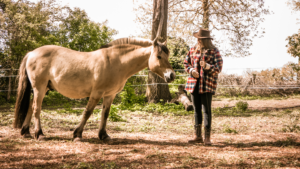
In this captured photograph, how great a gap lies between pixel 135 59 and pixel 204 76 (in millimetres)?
1350

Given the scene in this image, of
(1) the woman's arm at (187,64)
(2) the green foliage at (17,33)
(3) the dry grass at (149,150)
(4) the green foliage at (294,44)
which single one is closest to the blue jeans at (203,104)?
(1) the woman's arm at (187,64)

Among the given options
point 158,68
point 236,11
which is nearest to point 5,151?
point 158,68

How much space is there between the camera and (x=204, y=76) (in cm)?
411

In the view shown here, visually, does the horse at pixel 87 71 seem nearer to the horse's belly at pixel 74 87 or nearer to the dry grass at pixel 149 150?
the horse's belly at pixel 74 87

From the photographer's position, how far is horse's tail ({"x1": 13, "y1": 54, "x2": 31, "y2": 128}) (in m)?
4.49

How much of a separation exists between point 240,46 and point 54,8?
14.1 m

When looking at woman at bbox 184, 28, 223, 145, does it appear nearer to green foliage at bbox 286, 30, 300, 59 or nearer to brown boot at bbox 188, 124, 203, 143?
brown boot at bbox 188, 124, 203, 143

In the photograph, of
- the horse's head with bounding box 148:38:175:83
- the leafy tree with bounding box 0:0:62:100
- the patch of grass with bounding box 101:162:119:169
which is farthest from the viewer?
the leafy tree with bounding box 0:0:62:100

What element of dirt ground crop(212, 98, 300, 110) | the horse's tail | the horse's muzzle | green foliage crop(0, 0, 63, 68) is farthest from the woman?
green foliage crop(0, 0, 63, 68)

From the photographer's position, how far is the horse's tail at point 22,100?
14.7ft

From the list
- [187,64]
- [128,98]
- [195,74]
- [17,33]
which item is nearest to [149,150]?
[195,74]

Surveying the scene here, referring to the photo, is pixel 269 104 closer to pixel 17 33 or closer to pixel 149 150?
pixel 149 150

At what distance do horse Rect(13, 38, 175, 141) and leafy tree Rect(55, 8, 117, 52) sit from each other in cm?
898

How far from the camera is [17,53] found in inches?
450
